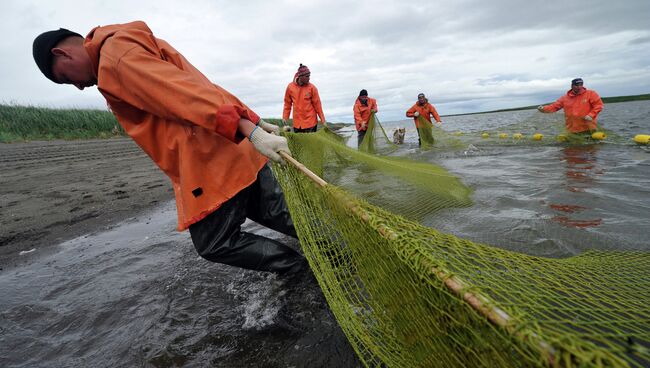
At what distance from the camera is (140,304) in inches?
96.7

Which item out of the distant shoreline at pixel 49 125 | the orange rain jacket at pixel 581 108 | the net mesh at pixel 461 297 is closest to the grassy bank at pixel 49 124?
the distant shoreline at pixel 49 125

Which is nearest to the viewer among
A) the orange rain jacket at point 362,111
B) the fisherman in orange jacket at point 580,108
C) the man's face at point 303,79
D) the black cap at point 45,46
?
the black cap at point 45,46

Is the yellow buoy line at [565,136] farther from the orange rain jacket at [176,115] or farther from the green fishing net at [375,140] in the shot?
the orange rain jacket at [176,115]

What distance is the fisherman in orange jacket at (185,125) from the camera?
172cm

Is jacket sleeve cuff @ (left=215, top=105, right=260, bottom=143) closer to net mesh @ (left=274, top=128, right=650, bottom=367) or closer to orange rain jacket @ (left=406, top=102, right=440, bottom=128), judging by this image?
net mesh @ (left=274, top=128, right=650, bottom=367)

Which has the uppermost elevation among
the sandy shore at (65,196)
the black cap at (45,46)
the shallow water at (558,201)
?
the black cap at (45,46)

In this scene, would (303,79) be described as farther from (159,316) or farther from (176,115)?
(159,316)

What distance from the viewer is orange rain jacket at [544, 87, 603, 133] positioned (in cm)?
882

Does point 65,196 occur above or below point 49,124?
below

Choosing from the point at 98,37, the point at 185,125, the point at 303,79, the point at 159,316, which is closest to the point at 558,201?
the point at 185,125

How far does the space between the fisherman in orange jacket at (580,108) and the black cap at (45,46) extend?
11203 millimetres

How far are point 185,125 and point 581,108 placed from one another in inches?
446

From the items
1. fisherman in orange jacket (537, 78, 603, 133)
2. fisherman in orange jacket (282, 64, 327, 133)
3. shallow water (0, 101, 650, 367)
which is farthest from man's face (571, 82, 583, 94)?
fisherman in orange jacket (282, 64, 327, 133)

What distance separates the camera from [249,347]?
1.91 m
